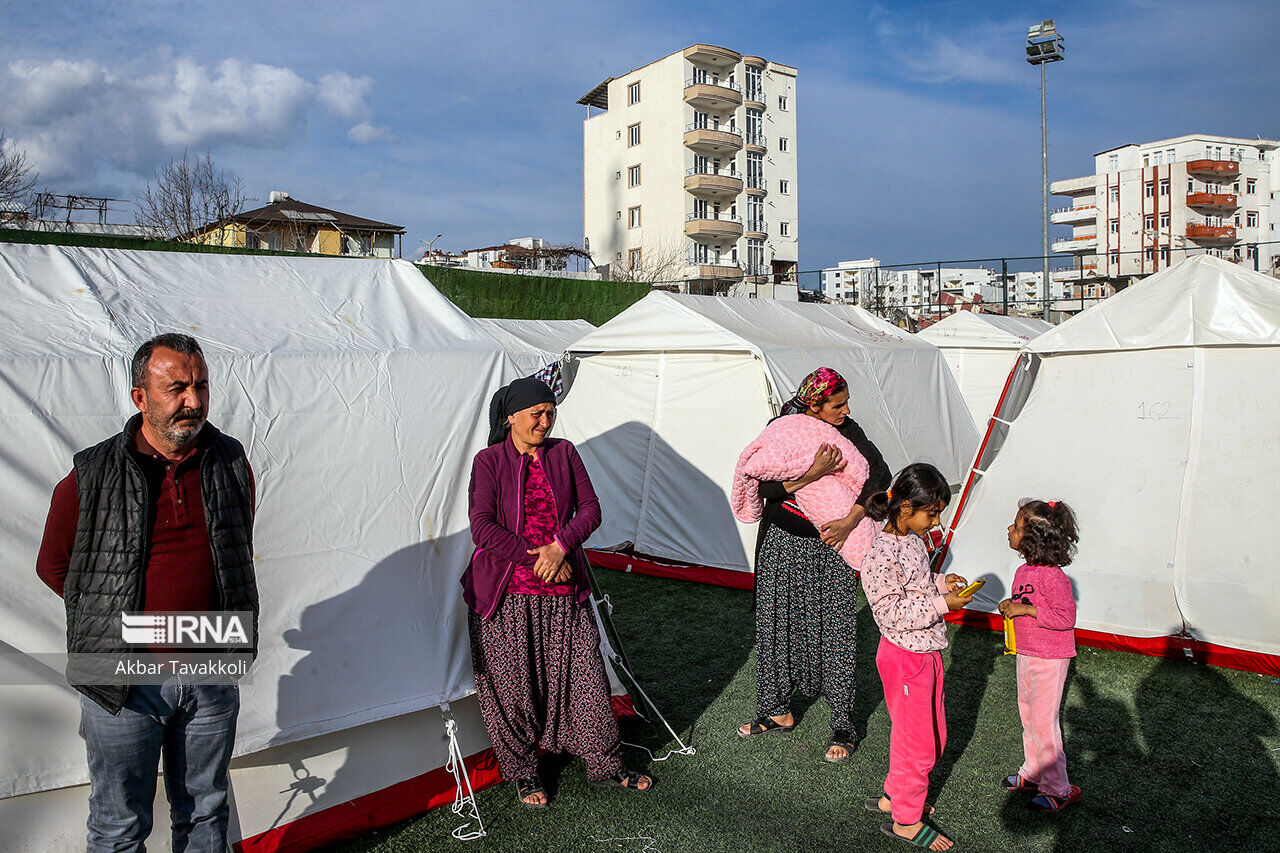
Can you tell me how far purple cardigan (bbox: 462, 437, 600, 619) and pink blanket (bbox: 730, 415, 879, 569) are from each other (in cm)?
75

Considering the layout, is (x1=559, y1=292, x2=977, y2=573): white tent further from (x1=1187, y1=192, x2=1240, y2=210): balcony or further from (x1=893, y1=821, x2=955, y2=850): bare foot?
(x1=1187, y1=192, x2=1240, y2=210): balcony

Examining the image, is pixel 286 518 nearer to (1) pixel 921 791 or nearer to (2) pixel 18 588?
(2) pixel 18 588

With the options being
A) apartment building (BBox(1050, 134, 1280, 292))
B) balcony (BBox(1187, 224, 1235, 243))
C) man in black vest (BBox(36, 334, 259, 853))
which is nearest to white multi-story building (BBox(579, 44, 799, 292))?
apartment building (BBox(1050, 134, 1280, 292))

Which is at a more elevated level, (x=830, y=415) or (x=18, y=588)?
(x=830, y=415)

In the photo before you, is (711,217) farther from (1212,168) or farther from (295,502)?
(295,502)

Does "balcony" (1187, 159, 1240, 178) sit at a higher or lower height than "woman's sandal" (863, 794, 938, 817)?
→ higher

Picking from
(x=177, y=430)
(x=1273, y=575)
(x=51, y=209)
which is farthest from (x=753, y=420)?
(x=51, y=209)

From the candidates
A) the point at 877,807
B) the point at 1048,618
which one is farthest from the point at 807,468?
the point at 877,807

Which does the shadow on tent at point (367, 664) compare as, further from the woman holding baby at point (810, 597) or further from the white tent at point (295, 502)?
the woman holding baby at point (810, 597)

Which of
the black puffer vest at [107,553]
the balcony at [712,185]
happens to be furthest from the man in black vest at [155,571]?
the balcony at [712,185]

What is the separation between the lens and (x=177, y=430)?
2129 millimetres

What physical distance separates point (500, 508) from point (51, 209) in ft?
67.2

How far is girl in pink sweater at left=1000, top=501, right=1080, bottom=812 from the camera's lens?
2979 millimetres

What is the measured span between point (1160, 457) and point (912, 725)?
114 inches
